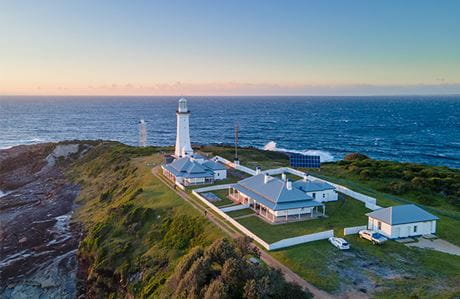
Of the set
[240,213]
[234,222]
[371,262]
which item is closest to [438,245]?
[371,262]

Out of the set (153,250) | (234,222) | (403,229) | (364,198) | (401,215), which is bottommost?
(153,250)

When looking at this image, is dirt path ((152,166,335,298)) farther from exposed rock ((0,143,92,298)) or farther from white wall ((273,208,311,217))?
exposed rock ((0,143,92,298))

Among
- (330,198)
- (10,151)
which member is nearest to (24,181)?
(10,151)

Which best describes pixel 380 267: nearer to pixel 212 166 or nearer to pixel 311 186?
pixel 311 186

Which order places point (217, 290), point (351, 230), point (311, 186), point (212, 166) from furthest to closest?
point (212, 166) → point (311, 186) → point (351, 230) → point (217, 290)

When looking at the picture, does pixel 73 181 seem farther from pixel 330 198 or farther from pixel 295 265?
pixel 295 265

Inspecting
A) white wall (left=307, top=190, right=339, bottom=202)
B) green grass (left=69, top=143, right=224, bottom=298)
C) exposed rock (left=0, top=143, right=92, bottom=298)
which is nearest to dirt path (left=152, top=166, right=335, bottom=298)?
green grass (left=69, top=143, right=224, bottom=298)

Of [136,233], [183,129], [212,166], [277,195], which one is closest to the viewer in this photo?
[277,195]
